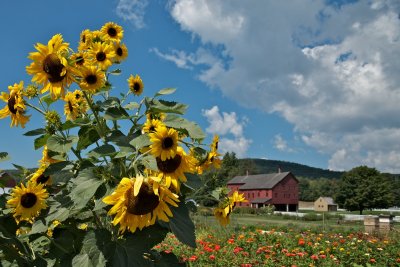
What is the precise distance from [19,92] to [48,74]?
2.03 ft

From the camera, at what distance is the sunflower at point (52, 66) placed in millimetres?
2328

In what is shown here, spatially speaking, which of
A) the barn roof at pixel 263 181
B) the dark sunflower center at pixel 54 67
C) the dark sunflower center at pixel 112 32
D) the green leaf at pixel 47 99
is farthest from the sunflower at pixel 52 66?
the barn roof at pixel 263 181

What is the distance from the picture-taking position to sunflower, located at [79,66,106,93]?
2.48m

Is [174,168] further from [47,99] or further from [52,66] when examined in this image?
[47,99]

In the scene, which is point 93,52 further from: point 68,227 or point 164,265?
point 164,265

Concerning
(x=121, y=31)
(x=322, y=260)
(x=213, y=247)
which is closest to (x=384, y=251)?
(x=322, y=260)

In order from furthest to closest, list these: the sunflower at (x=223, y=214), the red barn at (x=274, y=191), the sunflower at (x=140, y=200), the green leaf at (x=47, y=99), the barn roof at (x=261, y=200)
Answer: the red barn at (x=274, y=191) < the barn roof at (x=261, y=200) < the sunflower at (x=223, y=214) < the green leaf at (x=47, y=99) < the sunflower at (x=140, y=200)

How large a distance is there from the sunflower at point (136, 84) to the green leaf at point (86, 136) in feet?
2.95

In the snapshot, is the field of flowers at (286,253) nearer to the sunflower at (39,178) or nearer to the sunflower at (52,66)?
the sunflower at (39,178)

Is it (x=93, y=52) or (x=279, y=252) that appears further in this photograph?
(x=279, y=252)

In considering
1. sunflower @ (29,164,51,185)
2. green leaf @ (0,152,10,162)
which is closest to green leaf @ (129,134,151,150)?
sunflower @ (29,164,51,185)

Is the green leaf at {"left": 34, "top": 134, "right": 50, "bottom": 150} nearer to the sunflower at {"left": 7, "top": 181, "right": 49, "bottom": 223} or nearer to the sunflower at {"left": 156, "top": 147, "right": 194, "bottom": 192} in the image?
the sunflower at {"left": 7, "top": 181, "right": 49, "bottom": 223}

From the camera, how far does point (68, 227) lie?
101 inches

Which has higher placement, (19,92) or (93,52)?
(93,52)
